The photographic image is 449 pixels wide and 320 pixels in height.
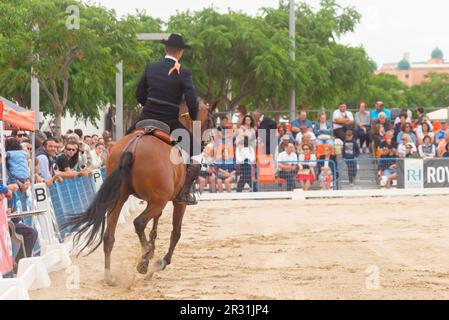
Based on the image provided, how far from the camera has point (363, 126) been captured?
101 ft

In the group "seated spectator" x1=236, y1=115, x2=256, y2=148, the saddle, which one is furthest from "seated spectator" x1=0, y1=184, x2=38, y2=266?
"seated spectator" x1=236, y1=115, x2=256, y2=148

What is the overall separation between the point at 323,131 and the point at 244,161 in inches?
139

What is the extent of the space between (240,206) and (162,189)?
1357 cm

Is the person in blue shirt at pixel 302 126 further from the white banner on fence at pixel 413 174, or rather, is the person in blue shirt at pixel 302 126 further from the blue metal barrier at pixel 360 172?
the white banner on fence at pixel 413 174

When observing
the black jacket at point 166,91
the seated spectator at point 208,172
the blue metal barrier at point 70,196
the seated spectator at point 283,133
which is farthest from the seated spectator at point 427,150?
the black jacket at point 166,91

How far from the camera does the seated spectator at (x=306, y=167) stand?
2711 centimetres

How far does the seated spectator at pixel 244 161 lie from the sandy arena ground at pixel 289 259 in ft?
15.3

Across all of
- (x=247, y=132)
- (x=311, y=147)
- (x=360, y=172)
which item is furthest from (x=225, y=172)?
(x=360, y=172)

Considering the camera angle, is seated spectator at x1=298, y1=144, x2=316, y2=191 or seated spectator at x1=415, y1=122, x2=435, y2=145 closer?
seated spectator at x1=298, y1=144, x2=316, y2=191

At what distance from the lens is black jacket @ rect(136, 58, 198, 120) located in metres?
11.5

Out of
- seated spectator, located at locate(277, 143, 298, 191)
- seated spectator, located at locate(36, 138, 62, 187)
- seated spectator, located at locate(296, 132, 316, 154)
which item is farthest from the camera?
seated spectator, located at locate(296, 132, 316, 154)

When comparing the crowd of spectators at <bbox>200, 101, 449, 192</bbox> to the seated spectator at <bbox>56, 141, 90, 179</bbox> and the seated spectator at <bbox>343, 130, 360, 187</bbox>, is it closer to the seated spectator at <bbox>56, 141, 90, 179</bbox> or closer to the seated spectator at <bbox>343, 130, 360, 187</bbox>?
the seated spectator at <bbox>343, 130, 360, 187</bbox>

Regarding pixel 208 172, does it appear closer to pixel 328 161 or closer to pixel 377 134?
pixel 328 161

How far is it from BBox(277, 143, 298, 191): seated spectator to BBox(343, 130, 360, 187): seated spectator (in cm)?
151
